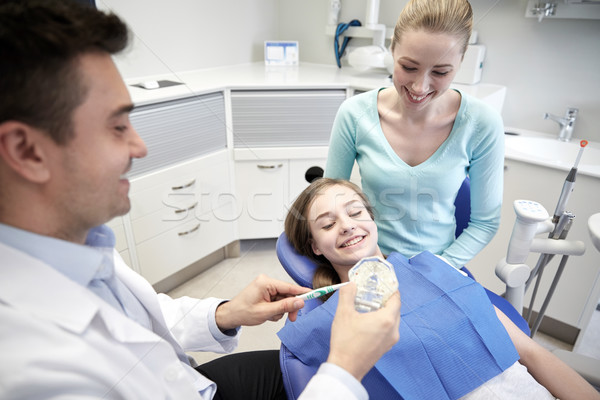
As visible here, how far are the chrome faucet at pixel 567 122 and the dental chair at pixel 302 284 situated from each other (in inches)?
35.7

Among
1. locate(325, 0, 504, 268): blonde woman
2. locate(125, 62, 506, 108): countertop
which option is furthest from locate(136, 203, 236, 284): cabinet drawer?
locate(325, 0, 504, 268): blonde woman

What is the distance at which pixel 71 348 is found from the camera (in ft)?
1.65

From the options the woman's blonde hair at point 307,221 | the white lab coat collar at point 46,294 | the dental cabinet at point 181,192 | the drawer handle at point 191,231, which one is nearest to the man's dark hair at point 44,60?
the white lab coat collar at point 46,294

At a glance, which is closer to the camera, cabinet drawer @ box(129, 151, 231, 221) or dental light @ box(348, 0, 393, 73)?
cabinet drawer @ box(129, 151, 231, 221)

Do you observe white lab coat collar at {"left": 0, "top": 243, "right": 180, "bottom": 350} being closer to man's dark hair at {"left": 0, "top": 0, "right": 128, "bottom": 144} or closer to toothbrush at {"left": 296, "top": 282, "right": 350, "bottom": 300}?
man's dark hair at {"left": 0, "top": 0, "right": 128, "bottom": 144}

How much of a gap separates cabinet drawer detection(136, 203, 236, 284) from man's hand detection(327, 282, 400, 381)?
4.42 feet

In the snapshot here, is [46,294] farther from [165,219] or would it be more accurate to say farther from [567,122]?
[567,122]

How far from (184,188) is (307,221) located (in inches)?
33.3

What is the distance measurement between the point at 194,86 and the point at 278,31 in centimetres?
123

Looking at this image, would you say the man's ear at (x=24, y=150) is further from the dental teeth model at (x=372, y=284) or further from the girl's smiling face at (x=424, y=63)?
the girl's smiling face at (x=424, y=63)

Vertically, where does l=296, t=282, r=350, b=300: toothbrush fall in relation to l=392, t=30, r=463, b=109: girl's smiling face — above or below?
below

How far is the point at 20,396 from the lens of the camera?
1.47ft

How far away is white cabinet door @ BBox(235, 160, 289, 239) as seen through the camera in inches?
81.6

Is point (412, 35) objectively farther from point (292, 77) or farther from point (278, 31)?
point (278, 31)
